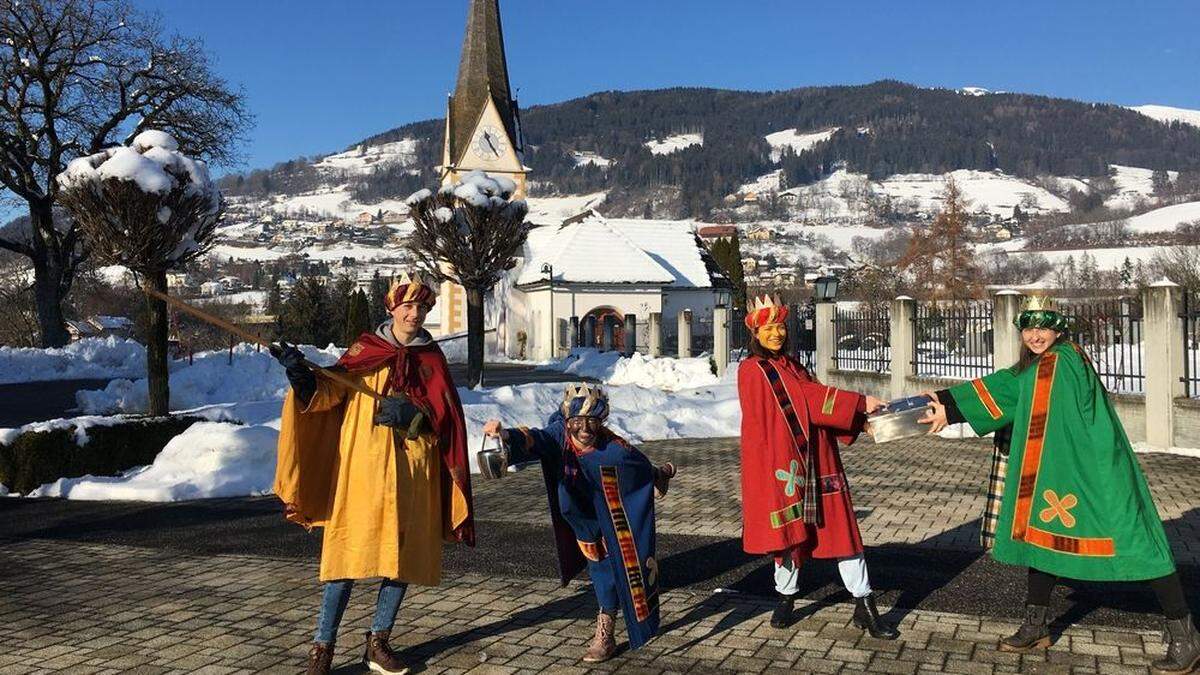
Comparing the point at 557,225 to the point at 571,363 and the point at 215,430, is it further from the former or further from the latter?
the point at 215,430

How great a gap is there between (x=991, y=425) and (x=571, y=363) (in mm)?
31392

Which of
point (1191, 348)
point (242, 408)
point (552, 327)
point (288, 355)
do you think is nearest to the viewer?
point (288, 355)

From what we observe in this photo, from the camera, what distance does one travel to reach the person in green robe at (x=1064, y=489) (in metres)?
4.48

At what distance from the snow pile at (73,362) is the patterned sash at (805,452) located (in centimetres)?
3063

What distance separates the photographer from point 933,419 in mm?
5070

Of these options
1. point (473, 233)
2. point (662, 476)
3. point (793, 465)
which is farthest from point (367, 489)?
point (473, 233)

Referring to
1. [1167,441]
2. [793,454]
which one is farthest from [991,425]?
[1167,441]

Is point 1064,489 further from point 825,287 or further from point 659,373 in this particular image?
point 659,373

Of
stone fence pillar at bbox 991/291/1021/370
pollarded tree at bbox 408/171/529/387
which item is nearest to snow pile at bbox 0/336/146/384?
pollarded tree at bbox 408/171/529/387

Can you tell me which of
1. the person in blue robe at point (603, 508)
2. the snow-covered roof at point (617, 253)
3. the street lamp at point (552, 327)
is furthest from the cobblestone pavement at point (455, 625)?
the snow-covered roof at point (617, 253)

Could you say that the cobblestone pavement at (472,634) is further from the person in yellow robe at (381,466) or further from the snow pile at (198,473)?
the snow pile at (198,473)

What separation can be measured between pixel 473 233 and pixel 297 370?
19101mm

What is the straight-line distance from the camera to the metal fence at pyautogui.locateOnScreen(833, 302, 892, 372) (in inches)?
707

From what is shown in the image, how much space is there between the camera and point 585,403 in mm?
4836
